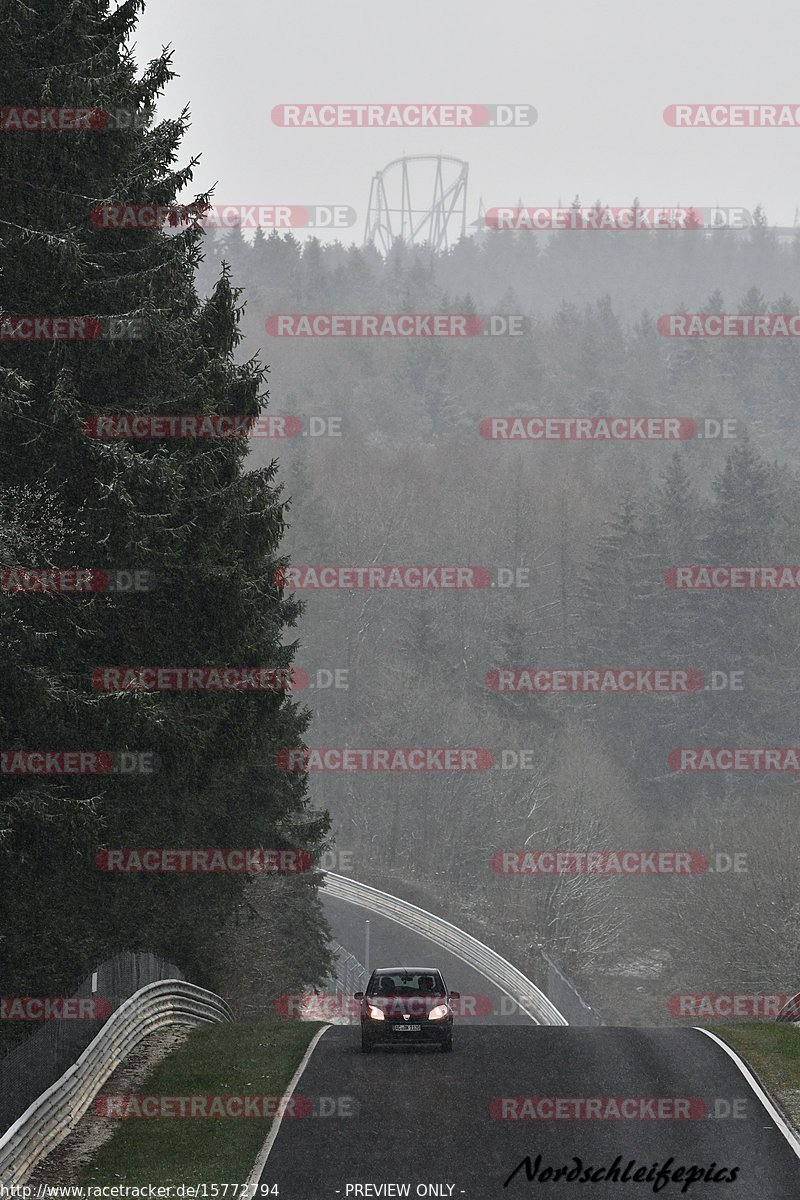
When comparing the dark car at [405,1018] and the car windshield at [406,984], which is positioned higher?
the car windshield at [406,984]

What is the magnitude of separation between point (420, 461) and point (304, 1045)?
310 ft

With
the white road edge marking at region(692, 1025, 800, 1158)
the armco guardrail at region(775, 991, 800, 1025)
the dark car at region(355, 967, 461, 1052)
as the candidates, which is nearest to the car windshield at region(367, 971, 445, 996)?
the dark car at region(355, 967, 461, 1052)

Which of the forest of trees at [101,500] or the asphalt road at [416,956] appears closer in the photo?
the forest of trees at [101,500]

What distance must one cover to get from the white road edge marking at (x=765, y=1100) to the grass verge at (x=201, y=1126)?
6.17m

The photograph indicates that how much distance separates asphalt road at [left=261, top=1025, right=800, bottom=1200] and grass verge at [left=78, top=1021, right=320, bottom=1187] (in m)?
0.42

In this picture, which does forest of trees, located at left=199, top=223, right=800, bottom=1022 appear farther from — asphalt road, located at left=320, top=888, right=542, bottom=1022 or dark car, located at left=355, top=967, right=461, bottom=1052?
dark car, located at left=355, top=967, right=461, bottom=1052

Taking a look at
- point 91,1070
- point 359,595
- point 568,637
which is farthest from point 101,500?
point 568,637

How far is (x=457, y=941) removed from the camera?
59.9 metres

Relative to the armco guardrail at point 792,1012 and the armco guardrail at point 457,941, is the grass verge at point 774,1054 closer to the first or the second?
the armco guardrail at point 792,1012

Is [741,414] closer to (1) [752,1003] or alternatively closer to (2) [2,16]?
(1) [752,1003]

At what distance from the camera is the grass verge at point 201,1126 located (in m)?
15.1

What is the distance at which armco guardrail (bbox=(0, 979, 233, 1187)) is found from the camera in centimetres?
1469

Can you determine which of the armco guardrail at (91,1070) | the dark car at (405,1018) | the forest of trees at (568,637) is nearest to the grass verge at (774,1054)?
the dark car at (405,1018)

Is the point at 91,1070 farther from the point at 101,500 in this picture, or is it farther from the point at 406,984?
the point at 101,500
